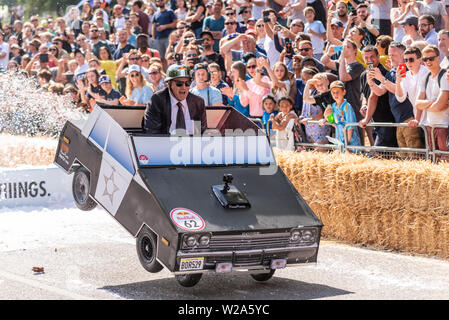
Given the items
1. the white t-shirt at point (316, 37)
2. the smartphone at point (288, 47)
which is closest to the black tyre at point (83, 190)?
the smartphone at point (288, 47)

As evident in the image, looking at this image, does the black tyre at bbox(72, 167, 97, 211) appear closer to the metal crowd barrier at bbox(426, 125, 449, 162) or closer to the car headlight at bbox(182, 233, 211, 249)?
the car headlight at bbox(182, 233, 211, 249)

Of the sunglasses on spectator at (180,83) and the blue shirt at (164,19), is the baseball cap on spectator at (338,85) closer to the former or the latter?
the sunglasses on spectator at (180,83)

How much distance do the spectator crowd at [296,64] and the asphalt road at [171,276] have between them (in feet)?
7.63

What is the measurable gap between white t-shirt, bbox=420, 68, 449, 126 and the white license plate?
4.78 m

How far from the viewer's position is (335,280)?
26.7 feet

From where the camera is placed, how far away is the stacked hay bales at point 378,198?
9.13 m

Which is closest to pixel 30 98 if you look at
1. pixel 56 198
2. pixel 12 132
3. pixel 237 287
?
pixel 12 132

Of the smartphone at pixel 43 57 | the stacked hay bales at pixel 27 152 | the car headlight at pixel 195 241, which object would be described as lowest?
the stacked hay bales at pixel 27 152

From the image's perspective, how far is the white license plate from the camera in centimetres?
702

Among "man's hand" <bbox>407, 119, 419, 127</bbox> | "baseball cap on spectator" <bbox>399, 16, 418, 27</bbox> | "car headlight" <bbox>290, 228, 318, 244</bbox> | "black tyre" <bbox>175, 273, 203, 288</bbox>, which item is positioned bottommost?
"black tyre" <bbox>175, 273, 203, 288</bbox>

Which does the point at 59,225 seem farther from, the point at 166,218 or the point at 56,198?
the point at 166,218

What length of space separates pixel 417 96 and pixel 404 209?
6.87ft

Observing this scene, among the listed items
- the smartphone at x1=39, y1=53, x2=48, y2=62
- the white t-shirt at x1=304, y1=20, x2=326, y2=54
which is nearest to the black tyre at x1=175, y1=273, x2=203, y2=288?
the white t-shirt at x1=304, y1=20, x2=326, y2=54

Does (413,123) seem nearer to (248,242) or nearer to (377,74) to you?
(377,74)
